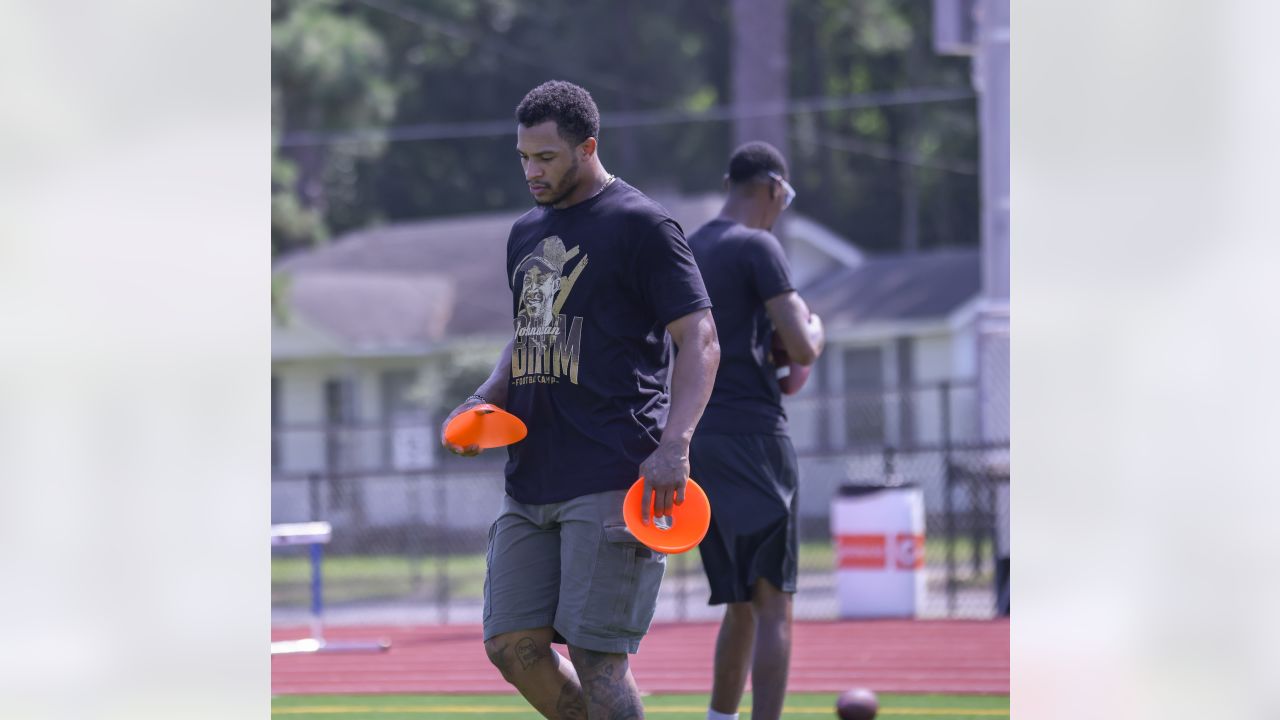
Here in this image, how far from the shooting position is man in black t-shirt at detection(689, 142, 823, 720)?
6.03 meters

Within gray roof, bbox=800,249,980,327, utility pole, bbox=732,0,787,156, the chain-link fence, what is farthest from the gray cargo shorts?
gray roof, bbox=800,249,980,327

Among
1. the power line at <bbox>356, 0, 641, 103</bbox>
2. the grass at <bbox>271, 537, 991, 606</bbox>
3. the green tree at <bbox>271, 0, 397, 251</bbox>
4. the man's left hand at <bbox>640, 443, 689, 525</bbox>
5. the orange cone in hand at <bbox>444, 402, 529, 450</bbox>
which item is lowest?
the grass at <bbox>271, 537, 991, 606</bbox>

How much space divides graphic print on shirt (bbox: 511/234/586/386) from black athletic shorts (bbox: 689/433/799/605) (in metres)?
1.32

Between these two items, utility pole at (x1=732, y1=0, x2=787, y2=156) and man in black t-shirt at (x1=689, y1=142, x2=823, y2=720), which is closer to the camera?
man in black t-shirt at (x1=689, y1=142, x2=823, y2=720)

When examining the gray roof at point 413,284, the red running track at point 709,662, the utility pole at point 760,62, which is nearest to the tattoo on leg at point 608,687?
the red running track at point 709,662

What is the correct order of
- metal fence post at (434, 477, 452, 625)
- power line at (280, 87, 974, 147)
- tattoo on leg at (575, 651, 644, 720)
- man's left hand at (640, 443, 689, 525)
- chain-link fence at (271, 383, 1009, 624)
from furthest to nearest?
power line at (280, 87, 974, 147) < metal fence post at (434, 477, 452, 625) < chain-link fence at (271, 383, 1009, 624) < tattoo on leg at (575, 651, 644, 720) < man's left hand at (640, 443, 689, 525)

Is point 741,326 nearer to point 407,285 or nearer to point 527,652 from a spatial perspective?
point 527,652

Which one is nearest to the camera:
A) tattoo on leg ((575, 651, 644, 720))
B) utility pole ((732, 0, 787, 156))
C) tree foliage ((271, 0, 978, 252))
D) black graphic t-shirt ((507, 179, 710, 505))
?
tattoo on leg ((575, 651, 644, 720))

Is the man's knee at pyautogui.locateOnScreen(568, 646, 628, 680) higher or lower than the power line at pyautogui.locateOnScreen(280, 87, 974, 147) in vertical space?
lower

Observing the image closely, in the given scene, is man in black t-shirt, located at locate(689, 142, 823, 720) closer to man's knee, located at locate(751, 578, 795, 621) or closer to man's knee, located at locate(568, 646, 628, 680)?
man's knee, located at locate(751, 578, 795, 621)
